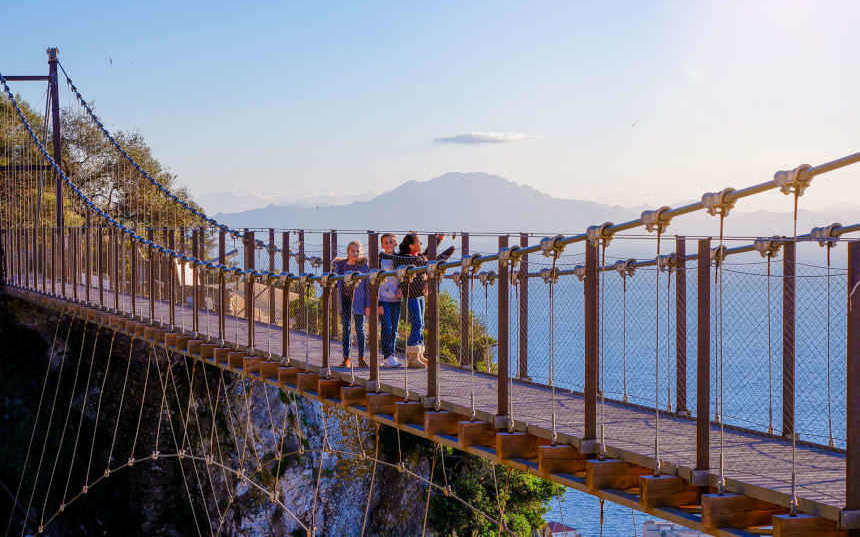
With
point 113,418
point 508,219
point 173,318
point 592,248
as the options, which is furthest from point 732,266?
point 508,219

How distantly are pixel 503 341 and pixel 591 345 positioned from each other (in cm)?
86

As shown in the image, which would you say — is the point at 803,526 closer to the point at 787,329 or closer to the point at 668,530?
the point at 787,329

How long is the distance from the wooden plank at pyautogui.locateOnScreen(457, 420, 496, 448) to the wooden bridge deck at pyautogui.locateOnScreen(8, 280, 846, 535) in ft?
0.20

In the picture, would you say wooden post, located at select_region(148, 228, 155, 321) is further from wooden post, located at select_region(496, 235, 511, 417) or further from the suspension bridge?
wooden post, located at select_region(496, 235, 511, 417)

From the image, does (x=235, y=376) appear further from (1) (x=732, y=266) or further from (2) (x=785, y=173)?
(2) (x=785, y=173)

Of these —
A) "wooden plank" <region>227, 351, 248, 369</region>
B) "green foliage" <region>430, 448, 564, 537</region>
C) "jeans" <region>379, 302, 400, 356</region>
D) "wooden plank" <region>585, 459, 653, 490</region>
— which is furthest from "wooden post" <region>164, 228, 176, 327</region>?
"green foliage" <region>430, 448, 564, 537</region>

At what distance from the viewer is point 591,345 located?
5340 millimetres

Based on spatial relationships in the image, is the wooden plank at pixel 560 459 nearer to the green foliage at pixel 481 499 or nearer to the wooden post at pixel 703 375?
the wooden post at pixel 703 375

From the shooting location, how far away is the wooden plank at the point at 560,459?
5.51m

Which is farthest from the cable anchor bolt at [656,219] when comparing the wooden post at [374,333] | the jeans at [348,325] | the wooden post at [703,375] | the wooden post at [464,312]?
the jeans at [348,325]

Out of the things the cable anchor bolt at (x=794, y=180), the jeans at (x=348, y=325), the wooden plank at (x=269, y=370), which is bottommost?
the wooden plank at (x=269, y=370)

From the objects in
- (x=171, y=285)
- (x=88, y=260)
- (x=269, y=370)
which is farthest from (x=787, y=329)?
(x=88, y=260)

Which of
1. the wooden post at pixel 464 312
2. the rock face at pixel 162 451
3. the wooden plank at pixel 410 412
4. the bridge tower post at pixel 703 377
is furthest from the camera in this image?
the rock face at pixel 162 451

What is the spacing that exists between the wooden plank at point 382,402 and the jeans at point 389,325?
897mm
